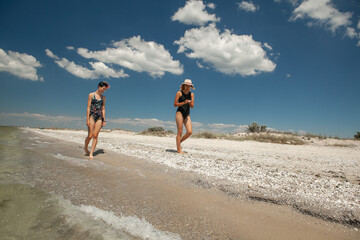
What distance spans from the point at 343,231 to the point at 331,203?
1.62ft

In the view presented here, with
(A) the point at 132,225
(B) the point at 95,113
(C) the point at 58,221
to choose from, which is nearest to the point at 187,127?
(B) the point at 95,113

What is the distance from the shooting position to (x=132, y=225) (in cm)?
154

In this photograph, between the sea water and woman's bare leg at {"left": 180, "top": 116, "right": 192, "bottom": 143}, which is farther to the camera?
woman's bare leg at {"left": 180, "top": 116, "right": 192, "bottom": 143}

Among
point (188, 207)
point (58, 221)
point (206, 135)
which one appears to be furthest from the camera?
point (206, 135)

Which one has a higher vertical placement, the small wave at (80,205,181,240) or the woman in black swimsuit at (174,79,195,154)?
the woman in black swimsuit at (174,79,195,154)

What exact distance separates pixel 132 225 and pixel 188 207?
0.62m

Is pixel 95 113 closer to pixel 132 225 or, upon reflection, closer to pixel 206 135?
pixel 132 225

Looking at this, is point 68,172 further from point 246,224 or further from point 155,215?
point 246,224

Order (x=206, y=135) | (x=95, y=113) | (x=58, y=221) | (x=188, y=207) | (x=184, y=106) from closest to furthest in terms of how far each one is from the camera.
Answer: (x=58, y=221) → (x=188, y=207) → (x=95, y=113) → (x=184, y=106) → (x=206, y=135)

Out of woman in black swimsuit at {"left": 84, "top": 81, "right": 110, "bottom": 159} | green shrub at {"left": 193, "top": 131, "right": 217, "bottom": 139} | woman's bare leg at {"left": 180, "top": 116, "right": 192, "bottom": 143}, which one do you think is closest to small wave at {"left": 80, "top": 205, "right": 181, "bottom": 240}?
woman in black swimsuit at {"left": 84, "top": 81, "right": 110, "bottom": 159}

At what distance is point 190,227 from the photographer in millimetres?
1560

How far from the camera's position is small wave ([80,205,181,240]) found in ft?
4.66

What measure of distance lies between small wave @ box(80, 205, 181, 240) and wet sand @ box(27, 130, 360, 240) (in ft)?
0.20

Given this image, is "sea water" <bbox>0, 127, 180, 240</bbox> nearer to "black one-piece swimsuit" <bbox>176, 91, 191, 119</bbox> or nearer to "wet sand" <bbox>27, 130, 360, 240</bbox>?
"wet sand" <bbox>27, 130, 360, 240</bbox>
